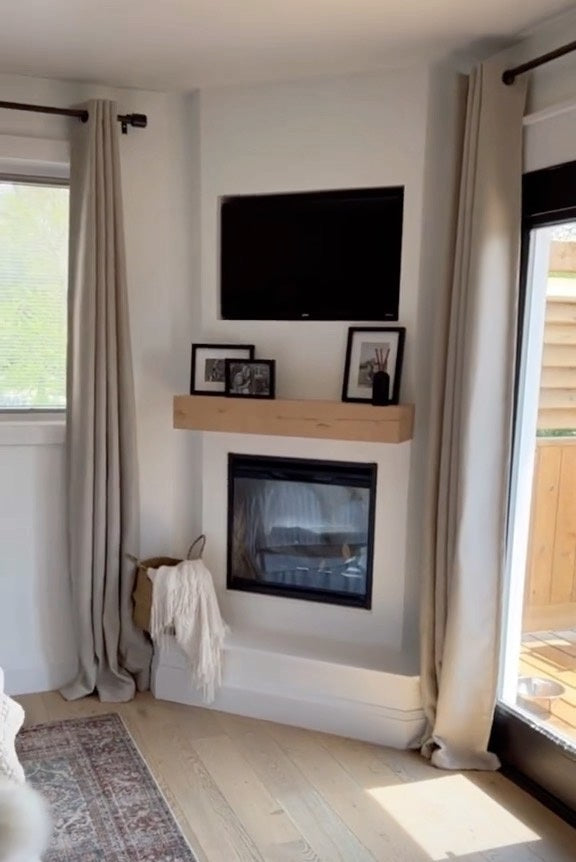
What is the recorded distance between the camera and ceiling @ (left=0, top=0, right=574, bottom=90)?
231 cm

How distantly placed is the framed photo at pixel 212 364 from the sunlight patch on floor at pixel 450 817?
5.18 ft

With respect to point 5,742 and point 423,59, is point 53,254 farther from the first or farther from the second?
point 5,742

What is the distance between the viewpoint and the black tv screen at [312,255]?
2916 mm

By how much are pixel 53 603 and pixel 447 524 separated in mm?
1667

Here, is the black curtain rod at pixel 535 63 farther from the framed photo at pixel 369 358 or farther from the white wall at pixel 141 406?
the white wall at pixel 141 406

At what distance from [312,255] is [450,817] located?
2014mm

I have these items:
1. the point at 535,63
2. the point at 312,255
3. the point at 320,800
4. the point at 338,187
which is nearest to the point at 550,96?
the point at 535,63

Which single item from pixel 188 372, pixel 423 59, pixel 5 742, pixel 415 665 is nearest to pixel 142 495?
pixel 188 372

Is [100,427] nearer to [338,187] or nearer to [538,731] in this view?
[338,187]

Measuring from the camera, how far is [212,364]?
313 cm

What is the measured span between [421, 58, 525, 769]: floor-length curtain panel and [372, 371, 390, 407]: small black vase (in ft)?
0.63

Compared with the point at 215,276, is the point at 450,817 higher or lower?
lower

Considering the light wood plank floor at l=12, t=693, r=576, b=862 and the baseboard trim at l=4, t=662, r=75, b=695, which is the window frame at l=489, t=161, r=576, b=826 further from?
the baseboard trim at l=4, t=662, r=75, b=695

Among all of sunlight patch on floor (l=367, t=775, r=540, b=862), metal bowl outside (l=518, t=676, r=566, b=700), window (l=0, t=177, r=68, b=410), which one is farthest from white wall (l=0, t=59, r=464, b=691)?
sunlight patch on floor (l=367, t=775, r=540, b=862)
